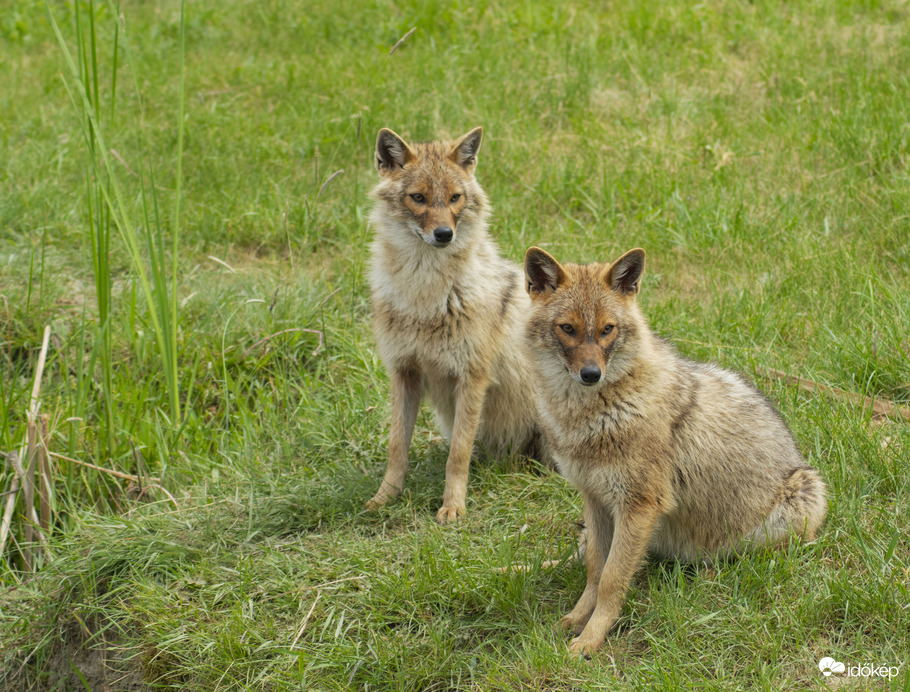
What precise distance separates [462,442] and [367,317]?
2291 millimetres

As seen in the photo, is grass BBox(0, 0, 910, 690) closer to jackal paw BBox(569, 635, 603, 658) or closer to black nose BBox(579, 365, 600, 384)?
jackal paw BBox(569, 635, 603, 658)

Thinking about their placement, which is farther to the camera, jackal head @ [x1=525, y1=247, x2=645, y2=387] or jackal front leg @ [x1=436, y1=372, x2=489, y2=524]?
jackal front leg @ [x1=436, y1=372, x2=489, y2=524]

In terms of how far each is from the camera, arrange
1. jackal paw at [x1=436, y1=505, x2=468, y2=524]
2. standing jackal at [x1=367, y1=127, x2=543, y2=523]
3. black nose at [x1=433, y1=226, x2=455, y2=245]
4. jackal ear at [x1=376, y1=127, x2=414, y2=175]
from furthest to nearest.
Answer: jackal ear at [x1=376, y1=127, x2=414, y2=175] < standing jackal at [x1=367, y1=127, x2=543, y2=523] < black nose at [x1=433, y1=226, x2=455, y2=245] < jackal paw at [x1=436, y1=505, x2=468, y2=524]

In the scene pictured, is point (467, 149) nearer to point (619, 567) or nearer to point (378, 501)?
point (378, 501)

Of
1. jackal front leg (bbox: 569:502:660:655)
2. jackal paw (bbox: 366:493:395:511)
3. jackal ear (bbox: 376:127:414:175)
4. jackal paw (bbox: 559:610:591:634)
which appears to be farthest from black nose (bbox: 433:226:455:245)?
jackal paw (bbox: 559:610:591:634)

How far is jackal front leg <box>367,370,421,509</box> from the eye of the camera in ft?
16.4

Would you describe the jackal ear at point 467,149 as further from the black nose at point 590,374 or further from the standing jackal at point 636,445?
the black nose at point 590,374

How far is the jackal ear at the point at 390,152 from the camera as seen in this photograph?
509 cm

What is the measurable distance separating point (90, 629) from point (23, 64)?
369 inches

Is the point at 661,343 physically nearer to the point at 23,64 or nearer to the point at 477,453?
the point at 477,453

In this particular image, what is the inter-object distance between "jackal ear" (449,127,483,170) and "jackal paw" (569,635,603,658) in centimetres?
287

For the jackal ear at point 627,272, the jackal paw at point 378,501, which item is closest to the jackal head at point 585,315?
the jackal ear at point 627,272

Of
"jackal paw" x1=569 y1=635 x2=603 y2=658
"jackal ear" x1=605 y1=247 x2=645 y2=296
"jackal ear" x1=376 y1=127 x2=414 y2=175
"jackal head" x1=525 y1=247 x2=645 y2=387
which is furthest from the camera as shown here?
"jackal ear" x1=376 y1=127 x2=414 y2=175

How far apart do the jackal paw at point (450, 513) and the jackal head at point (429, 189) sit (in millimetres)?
1484
